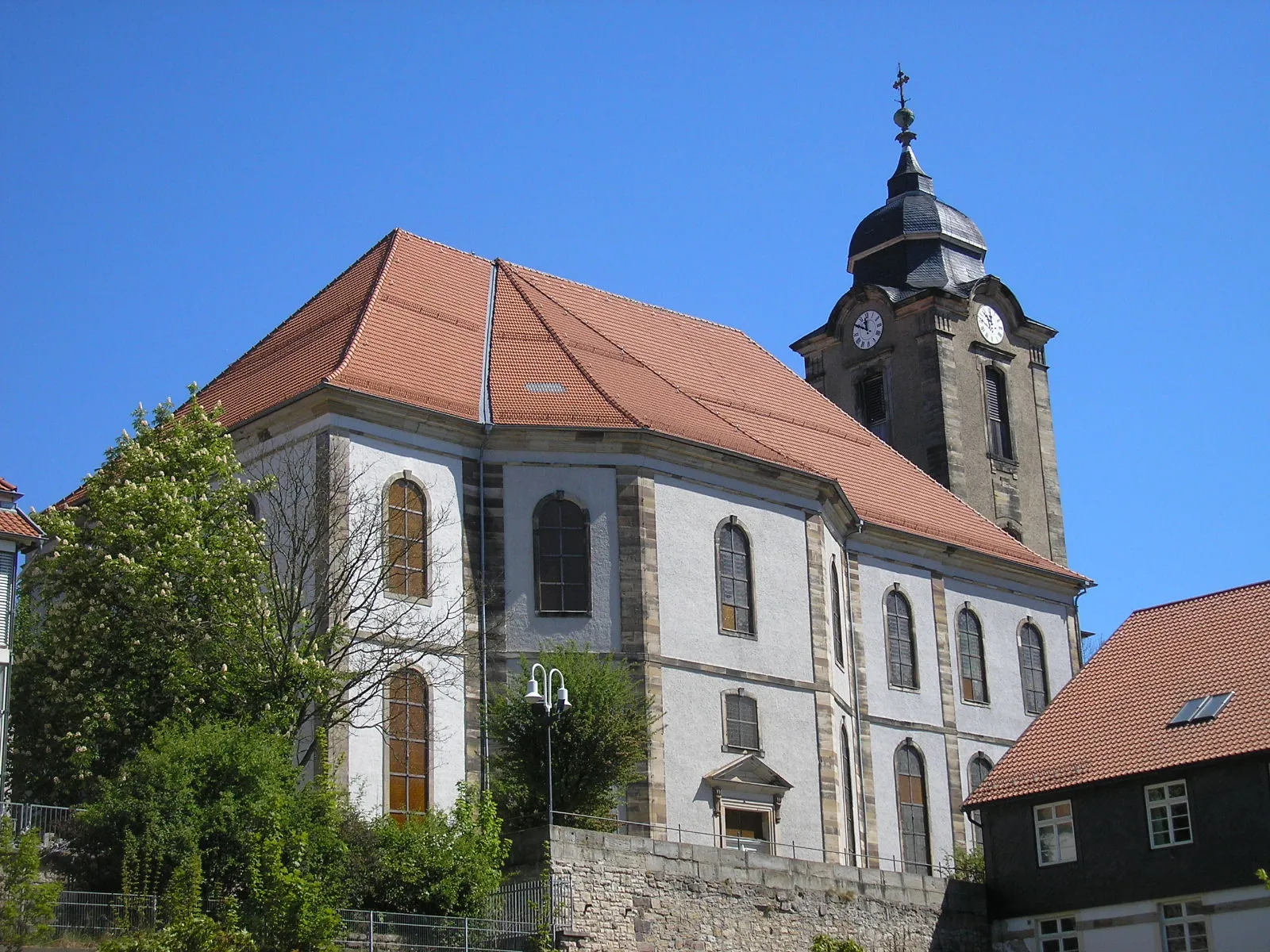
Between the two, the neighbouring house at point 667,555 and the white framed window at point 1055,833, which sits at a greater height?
the neighbouring house at point 667,555

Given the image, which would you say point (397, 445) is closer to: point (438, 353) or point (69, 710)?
point (438, 353)

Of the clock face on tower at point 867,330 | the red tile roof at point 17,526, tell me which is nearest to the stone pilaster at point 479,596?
the red tile roof at point 17,526

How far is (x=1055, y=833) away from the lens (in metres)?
32.8

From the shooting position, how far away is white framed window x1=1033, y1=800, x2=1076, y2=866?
3247cm

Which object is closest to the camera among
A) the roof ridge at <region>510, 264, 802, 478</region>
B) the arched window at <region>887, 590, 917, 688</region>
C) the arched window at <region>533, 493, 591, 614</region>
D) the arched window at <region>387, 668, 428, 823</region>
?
the arched window at <region>387, 668, 428, 823</region>

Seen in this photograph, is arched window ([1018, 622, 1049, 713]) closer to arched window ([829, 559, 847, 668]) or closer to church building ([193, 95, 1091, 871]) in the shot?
church building ([193, 95, 1091, 871])

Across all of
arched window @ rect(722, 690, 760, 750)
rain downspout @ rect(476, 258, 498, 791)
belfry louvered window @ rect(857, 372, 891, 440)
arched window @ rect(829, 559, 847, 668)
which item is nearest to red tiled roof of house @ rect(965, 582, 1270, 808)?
arched window @ rect(722, 690, 760, 750)

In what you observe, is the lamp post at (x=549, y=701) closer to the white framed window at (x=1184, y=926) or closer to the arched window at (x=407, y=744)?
the arched window at (x=407, y=744)

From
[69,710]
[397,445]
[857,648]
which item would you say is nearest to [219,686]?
[69,710]

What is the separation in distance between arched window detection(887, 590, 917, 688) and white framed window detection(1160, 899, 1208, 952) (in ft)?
34.8

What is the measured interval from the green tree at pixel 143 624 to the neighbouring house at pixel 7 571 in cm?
71

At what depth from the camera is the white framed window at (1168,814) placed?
3097cm

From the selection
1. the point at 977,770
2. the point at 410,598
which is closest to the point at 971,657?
the point at 977,770

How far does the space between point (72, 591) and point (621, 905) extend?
415 inches
